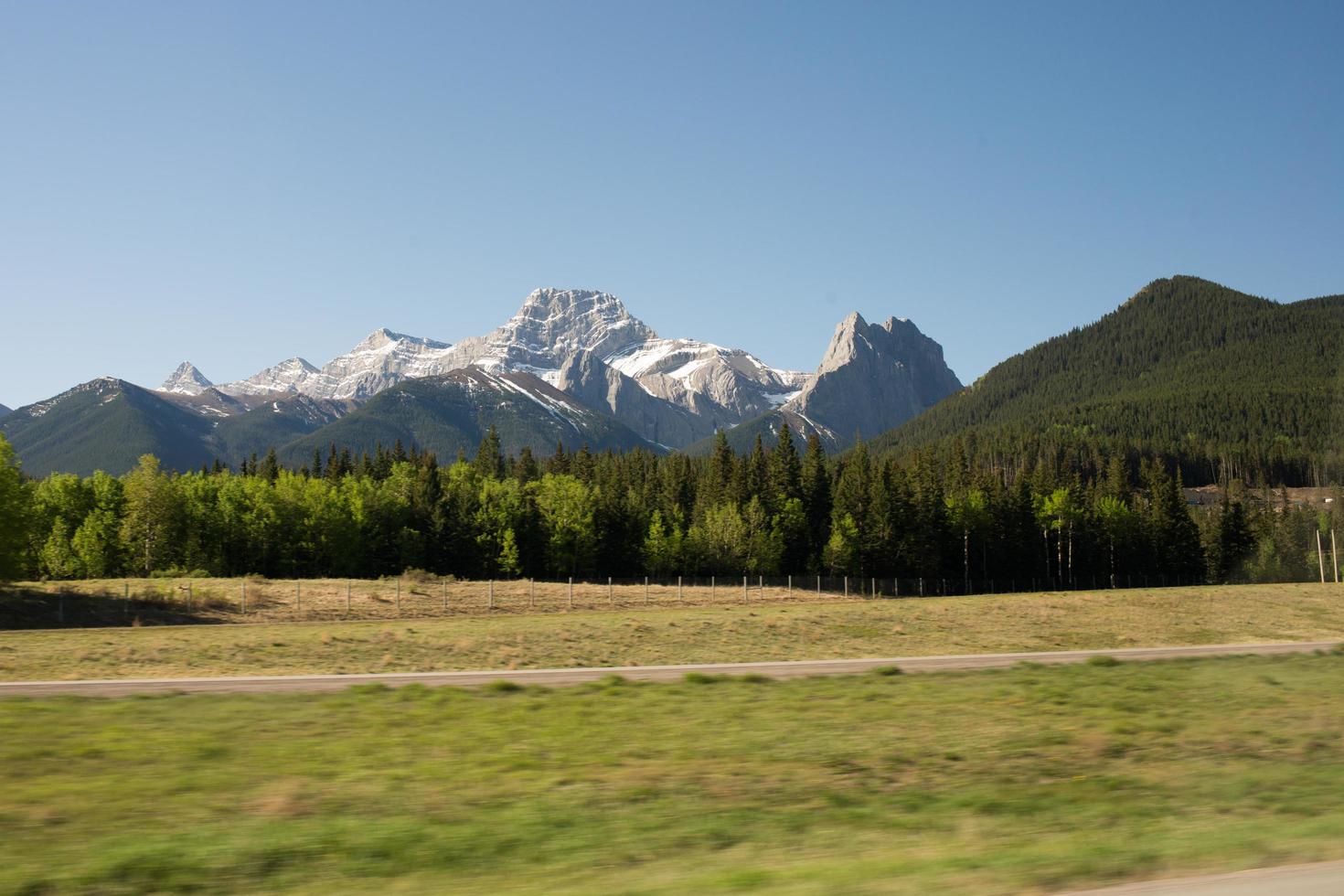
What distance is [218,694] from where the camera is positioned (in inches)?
749

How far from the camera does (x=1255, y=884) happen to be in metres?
7.77

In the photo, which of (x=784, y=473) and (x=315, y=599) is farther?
(x=784, y=473)

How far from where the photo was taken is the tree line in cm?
8762

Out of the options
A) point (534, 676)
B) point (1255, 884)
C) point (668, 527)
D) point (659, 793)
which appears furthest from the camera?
point (668, 527)

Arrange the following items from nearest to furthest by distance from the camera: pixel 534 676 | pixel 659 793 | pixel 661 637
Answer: pixel 659 793, pixel 534 676, pixel 661 637

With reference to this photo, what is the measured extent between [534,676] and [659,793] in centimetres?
1339

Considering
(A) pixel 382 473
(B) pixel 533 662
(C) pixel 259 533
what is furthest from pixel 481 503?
(B) pixel 533 662

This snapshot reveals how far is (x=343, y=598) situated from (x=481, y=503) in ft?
141

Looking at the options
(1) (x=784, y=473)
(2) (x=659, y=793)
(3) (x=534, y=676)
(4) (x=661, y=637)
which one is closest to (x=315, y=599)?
(4) (x=661, y=637)

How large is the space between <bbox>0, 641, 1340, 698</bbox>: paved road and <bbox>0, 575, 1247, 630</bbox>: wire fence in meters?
26.2

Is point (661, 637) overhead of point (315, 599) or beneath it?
beneath

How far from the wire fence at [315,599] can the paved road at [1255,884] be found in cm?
4835

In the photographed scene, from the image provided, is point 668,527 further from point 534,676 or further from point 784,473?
point 534,676

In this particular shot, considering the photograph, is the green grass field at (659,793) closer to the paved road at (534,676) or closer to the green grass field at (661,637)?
the paved road at (534,676)
